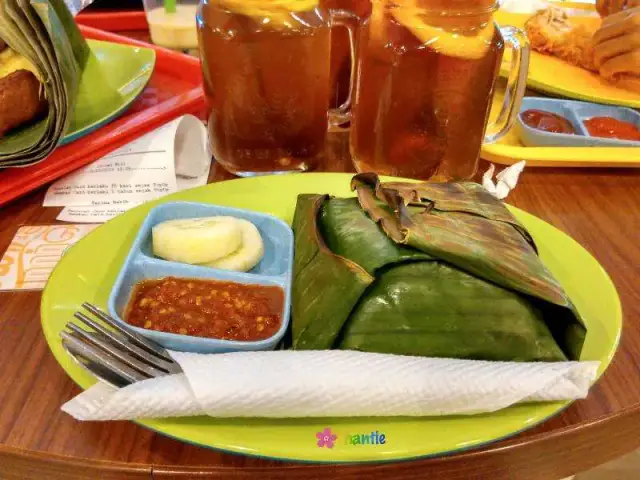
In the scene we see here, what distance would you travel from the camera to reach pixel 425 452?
51 centimetres

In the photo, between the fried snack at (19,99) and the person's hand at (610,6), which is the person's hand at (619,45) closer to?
the person's hand at (610,6)

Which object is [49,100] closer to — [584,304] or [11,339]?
[11,339]

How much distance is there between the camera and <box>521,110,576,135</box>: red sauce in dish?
1.14 meters

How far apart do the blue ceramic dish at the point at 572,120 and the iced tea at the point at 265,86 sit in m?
0.42

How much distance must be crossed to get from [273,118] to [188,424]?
57 centimetres

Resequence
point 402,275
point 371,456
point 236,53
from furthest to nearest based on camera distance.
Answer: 1. point 236,53
2. point 402,275
3. point 371,456

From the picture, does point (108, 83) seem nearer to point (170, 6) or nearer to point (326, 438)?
point (170, 6)

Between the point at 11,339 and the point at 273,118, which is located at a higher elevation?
the point at 273,118

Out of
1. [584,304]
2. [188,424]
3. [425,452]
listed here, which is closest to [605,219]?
[584,304]

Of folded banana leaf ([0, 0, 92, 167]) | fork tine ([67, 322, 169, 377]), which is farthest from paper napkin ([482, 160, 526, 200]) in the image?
folded banana leaf ([0, 0, 92, 167])

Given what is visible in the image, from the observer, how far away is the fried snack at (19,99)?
94 centimetres

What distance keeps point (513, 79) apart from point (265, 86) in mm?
428

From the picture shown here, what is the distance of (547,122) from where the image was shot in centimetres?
116

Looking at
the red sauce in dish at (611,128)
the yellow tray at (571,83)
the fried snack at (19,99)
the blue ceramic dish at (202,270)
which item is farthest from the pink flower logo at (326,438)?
the yellow tray at (571,83)
